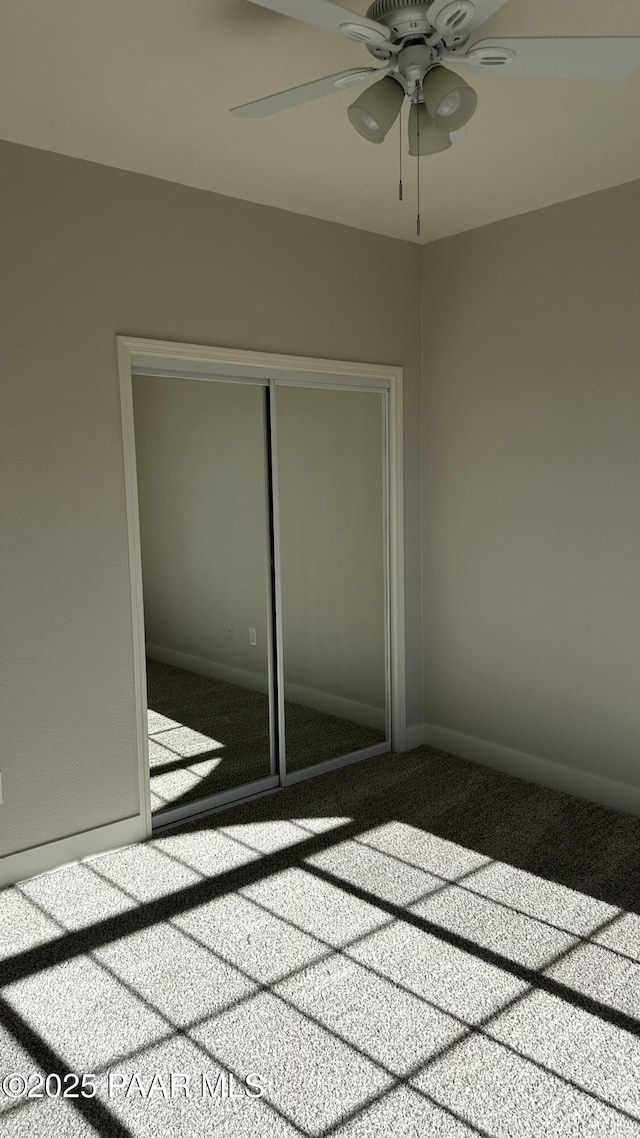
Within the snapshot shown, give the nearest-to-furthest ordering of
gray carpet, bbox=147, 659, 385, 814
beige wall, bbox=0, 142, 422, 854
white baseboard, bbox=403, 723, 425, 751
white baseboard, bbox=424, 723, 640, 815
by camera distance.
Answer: beige wall, bbox=0, 142, 422, 854, gray carpet, bbox=147, 659, 385, 814, white baseboard, bbox=424, 723, 640, 815, white baseboard, bbox=403, 723, 425, 751

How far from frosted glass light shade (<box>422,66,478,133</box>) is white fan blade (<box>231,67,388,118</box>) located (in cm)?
11

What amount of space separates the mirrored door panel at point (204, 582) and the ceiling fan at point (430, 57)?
152 cm

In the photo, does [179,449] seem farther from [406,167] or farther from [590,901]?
[590,901]

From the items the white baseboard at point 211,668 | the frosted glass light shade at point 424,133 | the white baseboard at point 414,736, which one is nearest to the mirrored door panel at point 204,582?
the white baseboard at point 211,668

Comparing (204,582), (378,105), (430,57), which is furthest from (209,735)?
(430,57)

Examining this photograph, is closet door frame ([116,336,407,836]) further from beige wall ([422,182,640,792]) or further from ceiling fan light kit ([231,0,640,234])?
ceiling fan light kit ([231,0,640,234])

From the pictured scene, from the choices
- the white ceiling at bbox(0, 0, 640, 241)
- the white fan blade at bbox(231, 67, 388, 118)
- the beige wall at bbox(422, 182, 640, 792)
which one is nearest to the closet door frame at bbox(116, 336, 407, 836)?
the beige wall at bbox(422, 182, 640, 792)

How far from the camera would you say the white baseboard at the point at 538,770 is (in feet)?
11.9

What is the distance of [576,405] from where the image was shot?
3.65 meters

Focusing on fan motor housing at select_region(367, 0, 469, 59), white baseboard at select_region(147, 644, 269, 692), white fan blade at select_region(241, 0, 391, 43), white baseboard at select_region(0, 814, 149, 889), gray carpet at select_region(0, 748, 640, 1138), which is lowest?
gray carpet at select_region(0, 748, 640, 1138)

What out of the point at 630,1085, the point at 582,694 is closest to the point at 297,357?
the point at 582,694

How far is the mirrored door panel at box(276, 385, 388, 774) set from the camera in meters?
3.81

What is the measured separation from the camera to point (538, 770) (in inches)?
156

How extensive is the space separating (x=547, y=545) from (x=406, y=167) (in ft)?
5.62
